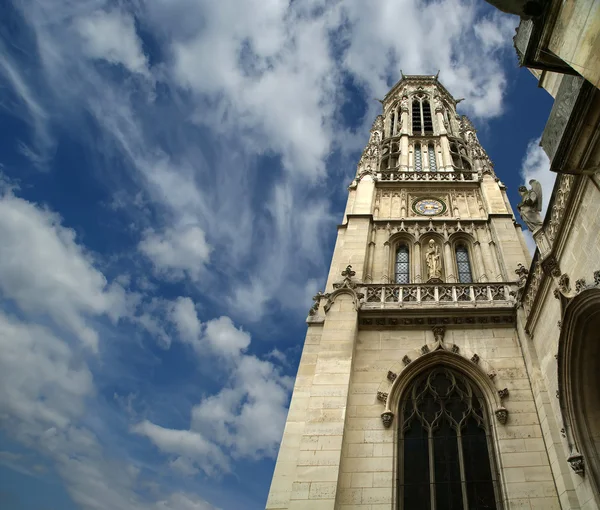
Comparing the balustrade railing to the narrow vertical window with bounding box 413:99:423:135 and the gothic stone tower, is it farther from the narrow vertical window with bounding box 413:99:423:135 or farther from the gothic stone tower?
the narrow vertical window with bounding box 413:99:423:135

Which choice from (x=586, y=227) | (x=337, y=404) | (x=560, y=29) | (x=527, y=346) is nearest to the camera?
(x=560, y=29)

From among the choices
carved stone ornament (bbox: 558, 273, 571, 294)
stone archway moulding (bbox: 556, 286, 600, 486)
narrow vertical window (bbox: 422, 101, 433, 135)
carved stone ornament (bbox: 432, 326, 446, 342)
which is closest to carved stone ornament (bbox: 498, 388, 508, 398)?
stone archway moulding (bbox: 556, 286, 600, 486)

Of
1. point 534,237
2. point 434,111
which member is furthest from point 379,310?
point 434,111

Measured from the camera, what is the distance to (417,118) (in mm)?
33844

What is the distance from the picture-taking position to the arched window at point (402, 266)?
17.1 meters

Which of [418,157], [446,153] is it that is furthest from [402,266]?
[418,157]

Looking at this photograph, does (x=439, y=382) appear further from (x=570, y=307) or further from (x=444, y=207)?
(x=444, y=207)

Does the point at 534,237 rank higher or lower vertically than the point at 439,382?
higher

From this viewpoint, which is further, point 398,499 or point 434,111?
point 434,111

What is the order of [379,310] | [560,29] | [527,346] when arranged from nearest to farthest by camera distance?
[560,29] < [527,346] < [379,310]

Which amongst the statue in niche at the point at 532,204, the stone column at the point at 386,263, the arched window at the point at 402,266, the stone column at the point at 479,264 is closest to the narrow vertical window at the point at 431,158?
the arched window at the point at 402,266

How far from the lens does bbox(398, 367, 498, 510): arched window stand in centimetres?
1009

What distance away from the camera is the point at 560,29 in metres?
5.57

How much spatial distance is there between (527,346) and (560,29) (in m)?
8.71
